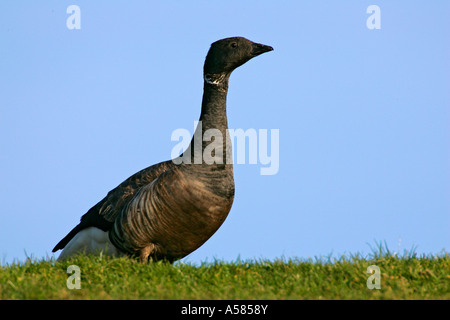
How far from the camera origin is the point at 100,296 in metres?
7.05

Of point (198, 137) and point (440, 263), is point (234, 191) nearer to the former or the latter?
point (198, 137)

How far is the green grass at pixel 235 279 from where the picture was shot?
284 inches

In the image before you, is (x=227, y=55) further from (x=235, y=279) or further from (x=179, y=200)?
(x=235, y=279)

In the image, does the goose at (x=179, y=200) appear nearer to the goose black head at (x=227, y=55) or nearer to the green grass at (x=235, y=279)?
the goose black head at (x=227, y=55)

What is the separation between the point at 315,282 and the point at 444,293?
175cm

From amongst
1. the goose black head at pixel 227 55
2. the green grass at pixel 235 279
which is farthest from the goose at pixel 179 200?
the green grass at pixel 235 279

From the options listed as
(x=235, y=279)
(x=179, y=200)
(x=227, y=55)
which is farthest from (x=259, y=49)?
(x=235, y=279)

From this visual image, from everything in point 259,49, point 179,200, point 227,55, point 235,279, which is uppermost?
point 259,49

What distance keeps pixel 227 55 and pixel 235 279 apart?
159 inches

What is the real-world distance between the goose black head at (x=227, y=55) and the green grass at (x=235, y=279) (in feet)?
11.1

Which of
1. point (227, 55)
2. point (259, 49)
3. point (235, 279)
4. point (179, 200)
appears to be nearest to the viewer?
point (235, 279)

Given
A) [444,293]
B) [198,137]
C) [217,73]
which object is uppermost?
[217,73]

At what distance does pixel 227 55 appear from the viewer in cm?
986
